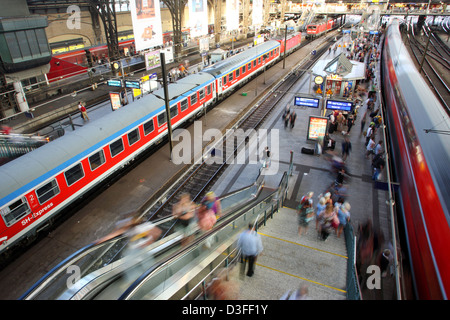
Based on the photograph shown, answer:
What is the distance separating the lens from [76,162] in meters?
12.8

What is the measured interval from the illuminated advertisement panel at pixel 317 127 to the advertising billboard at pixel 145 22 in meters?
13.8

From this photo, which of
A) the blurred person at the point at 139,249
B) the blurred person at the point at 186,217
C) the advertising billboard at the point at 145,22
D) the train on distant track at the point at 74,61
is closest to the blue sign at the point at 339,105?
the blurred person at the point at 186,217

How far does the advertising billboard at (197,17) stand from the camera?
28844mm

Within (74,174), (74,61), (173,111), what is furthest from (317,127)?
(74,61)

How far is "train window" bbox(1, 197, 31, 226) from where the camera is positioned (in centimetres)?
1025

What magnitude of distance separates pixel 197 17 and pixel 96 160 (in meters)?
21.0

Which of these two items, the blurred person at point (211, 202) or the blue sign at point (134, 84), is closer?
the blurred person at point (211, 202)

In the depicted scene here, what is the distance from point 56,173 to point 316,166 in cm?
1224

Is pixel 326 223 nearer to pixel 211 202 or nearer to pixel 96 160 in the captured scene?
pixel 211 202

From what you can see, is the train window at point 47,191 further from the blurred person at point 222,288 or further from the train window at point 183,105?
the train window at point 183,105

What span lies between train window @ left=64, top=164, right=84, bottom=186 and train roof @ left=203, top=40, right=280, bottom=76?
587 inches

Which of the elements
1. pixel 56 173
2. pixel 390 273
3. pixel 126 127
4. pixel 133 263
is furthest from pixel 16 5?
pixel 390 273

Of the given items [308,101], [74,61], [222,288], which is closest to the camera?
[222,288]
